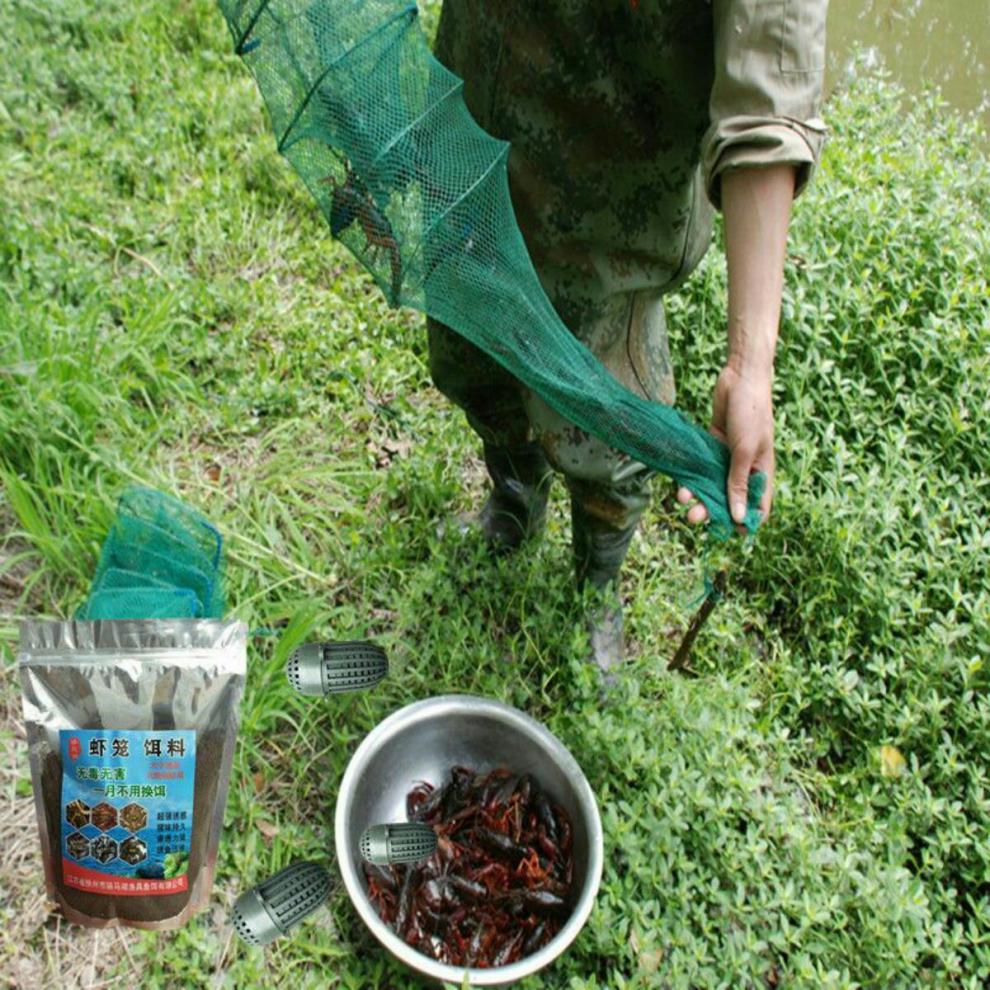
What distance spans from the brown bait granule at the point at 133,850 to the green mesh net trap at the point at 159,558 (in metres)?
0.55

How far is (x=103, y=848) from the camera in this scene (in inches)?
85.6

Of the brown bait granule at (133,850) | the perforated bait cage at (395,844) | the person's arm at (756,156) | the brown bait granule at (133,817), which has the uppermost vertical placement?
the person's arm at (756,156)

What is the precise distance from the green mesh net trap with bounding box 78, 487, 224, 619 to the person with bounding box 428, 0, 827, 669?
0.86 metres

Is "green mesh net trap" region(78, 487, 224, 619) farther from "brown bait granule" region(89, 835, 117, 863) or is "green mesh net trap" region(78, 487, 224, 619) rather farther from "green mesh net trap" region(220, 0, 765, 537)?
"green mesh net trap" region(220, 0, 765, 537)

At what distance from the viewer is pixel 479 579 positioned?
10.8 feet

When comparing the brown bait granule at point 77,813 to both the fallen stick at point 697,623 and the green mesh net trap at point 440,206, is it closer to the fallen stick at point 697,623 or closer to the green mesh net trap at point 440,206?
the green mesh net trap at point 440,206

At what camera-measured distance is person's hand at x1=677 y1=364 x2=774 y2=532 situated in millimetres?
1970

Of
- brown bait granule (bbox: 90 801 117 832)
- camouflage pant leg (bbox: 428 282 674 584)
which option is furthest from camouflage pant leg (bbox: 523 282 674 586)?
brown bait granule (bbox: 90 801 117 832)

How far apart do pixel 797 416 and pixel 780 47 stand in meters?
2.20

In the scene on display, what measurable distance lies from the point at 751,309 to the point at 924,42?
5.84 meters

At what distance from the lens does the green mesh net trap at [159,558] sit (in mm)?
2468

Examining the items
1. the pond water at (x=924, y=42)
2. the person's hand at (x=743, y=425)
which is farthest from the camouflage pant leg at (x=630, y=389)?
the pond water at (x=924, y=42)

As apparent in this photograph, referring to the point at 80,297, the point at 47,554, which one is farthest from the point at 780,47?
the point at 80,297

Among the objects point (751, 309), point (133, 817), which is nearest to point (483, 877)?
point (133, 817)
